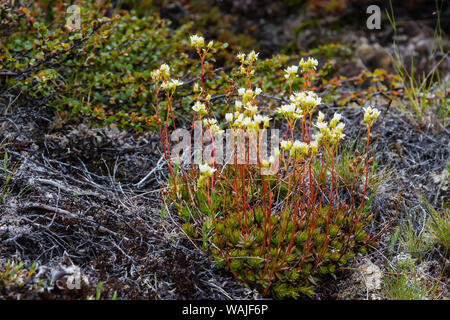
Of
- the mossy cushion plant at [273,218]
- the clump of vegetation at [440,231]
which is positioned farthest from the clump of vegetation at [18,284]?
the clump of vegetation at [440,231]

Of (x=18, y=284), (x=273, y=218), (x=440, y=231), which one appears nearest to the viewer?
(x=18, y=284)

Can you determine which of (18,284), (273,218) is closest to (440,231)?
(273,218)

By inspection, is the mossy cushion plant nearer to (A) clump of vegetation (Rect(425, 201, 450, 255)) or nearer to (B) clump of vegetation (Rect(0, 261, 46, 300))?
(A) clump of vegetation (Rect(425, 201, 450, 255))

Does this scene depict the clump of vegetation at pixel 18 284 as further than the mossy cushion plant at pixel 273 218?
No

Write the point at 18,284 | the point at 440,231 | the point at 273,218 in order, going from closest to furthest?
the point at 18,284 < the point at 273,218 < the point at 440,231

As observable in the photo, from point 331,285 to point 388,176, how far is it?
3.66 ft

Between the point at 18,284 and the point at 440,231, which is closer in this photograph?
the point at 18,284

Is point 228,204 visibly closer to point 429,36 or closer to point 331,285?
point 331,285

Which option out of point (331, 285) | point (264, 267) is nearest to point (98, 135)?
point (264, 267)

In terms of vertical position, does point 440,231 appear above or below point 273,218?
below

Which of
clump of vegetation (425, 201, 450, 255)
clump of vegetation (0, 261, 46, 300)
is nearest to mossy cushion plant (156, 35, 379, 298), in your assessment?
clump of vegetation (425, 201, 450, 255)

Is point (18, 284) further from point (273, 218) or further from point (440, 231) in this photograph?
point (440, 231)

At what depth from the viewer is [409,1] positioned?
238 inches

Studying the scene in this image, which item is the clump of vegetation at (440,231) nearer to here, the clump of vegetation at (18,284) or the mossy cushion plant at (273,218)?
the mossy cushion plant at (273,218)
